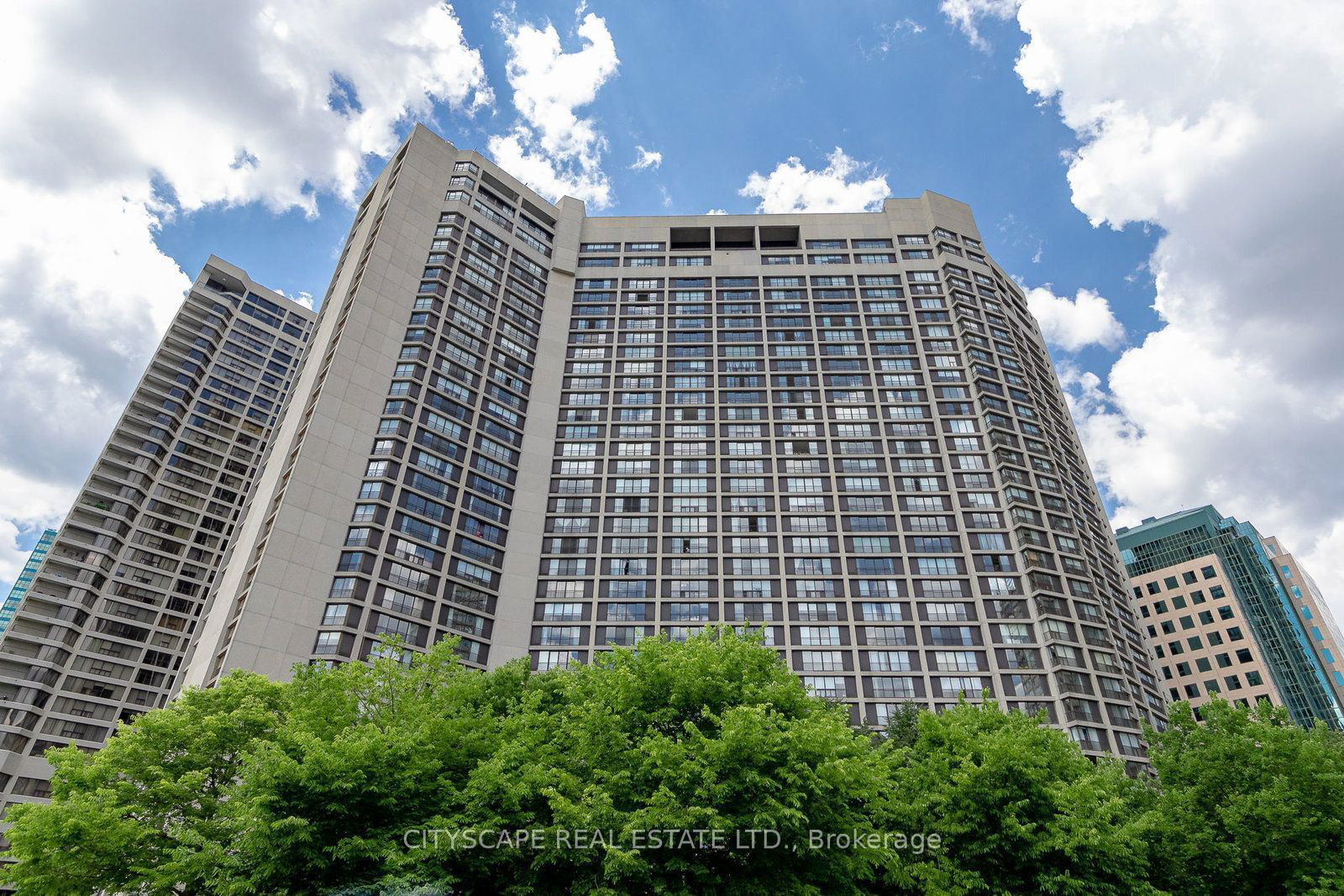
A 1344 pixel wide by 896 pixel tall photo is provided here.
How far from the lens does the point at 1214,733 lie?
94.4ft

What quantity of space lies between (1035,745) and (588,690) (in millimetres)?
15648

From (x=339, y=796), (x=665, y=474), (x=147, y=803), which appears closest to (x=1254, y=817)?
(x=339, y=796)

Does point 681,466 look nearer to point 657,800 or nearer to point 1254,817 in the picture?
point 1254,817

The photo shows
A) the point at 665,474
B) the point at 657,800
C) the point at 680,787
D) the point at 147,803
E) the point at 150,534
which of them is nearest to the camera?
the point at 657,800

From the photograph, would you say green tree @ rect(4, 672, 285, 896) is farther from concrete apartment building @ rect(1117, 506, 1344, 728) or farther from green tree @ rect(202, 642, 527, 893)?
concrete apartment building @ rect(1117, 506, 1344, 728)

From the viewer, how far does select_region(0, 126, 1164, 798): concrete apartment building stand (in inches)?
2657

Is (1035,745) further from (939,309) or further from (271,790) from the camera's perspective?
(939,309)

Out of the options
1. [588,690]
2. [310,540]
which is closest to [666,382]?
[310,540]

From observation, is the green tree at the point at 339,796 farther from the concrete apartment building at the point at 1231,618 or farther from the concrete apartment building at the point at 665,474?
the concrete apartment building at the point at 1231,618

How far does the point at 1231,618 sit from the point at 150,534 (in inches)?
5661

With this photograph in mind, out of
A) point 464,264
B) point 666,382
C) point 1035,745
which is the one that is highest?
point 464,264

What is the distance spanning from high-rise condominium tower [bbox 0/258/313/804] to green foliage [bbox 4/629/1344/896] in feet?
201

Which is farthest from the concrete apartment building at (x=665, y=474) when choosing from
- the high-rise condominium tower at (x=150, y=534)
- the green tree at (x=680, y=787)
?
the green tree at (x=680, y=787)

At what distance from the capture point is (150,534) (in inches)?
3797
